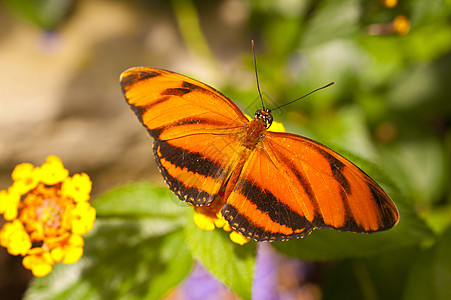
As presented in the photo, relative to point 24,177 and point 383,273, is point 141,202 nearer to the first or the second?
point 24,177

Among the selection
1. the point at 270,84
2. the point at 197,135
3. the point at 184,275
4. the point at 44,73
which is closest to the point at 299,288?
the point at 270,84

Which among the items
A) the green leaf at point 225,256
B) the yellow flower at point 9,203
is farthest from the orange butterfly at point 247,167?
the yellow flower at point 9,203

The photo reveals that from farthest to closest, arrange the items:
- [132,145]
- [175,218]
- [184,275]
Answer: [132,145] → [175,218] → [184,275]

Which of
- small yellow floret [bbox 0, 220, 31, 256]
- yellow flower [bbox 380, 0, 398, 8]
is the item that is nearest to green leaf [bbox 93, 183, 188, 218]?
small yellow floret [bbox 0, 220, 31, 256]

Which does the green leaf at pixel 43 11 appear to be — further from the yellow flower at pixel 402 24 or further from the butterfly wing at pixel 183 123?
the yellow flower at pixel 402 24

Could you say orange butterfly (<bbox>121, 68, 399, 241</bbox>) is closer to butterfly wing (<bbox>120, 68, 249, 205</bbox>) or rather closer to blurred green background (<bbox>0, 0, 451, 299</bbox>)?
butterfly wing (<bbox>120, 68, 249, 205</bbox>)

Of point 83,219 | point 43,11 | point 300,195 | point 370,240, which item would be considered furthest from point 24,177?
point 43,11

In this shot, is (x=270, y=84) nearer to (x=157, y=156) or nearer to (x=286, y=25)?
(x=286, y=25)
